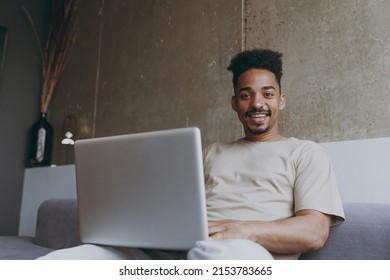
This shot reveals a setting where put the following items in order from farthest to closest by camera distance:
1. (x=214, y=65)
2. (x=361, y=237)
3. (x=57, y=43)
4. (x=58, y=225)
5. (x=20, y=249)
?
(x=57, y=43), (x=214, y=65), (x=58, y=225), (x=20, y=249), (x=361, y=237)

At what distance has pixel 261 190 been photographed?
1317mm

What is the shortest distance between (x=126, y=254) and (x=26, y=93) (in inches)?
104

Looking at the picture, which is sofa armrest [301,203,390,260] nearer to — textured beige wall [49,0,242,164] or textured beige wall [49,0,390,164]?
textured beige wall [49,0,390,164]

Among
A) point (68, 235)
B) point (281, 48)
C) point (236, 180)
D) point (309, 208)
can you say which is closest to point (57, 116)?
point (68, 235)

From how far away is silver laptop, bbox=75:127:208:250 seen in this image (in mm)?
904

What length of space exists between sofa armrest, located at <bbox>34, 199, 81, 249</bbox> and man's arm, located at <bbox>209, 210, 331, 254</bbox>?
1.12 m

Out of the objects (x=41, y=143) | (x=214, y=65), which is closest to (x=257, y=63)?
(x=214, y=65)

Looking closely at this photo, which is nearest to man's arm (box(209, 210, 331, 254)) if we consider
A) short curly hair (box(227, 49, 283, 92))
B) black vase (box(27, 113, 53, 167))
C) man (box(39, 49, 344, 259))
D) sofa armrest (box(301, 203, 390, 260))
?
man (box(39, 49, 344, 259))

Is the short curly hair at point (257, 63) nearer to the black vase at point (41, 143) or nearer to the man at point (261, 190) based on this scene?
the man at point (261, 190)

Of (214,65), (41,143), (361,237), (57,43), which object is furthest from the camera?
(57,43)

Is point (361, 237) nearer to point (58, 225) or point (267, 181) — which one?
point (267, 181)

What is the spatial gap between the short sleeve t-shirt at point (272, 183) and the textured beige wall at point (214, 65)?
18.4 inches

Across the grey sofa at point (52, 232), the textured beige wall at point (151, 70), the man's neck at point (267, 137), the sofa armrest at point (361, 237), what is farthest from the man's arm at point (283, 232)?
the grey sofa at point (52, 232)

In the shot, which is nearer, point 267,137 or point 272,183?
point 272,183
